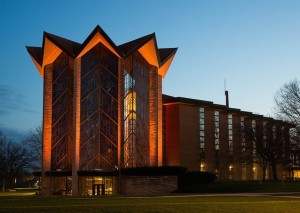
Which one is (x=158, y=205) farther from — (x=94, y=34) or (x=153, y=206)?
(x=94, y=34)

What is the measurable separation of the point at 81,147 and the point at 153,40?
1388 cm

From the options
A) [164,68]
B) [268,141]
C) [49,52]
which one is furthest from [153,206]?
[268,141]

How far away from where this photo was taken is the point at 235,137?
250 ft

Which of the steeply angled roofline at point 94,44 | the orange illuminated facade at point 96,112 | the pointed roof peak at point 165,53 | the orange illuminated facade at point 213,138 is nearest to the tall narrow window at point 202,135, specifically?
the orange illuminated facade at point 213,138

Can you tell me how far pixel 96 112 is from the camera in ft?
157

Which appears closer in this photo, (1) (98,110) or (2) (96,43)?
(1) (98,110)

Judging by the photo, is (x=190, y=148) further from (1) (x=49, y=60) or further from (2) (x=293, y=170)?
(2) (x=293, y=170)

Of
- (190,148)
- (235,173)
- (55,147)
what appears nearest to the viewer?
(55,147)

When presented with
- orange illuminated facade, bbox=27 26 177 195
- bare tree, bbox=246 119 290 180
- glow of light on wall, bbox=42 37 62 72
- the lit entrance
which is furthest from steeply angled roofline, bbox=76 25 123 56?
bare tree, bbox=246 119 290 180

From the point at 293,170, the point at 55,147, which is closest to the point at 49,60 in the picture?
the point at 55,147

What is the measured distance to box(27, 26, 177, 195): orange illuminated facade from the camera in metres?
47.0

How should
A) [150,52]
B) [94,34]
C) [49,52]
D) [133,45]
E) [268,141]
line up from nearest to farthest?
[94,34] → [133,45] → [49,52] → [150,52] → [268,141]

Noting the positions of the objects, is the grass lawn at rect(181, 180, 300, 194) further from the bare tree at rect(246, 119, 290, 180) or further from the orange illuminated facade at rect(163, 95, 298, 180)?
the orange illuminated facade at rect(163, 95, 298, 180)

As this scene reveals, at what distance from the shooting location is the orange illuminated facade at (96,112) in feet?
154
